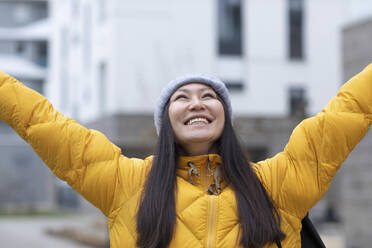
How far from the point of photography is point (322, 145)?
2.71 meters

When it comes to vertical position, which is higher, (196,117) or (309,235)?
(196,117)

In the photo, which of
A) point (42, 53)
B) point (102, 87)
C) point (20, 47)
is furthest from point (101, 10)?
point (20, 47)

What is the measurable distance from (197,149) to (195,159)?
0.35 ft

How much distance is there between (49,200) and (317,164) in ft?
113

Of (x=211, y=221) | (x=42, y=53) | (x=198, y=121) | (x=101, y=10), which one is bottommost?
(x=42, y=53)

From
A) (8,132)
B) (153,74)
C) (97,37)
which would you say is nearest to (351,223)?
(153,74)

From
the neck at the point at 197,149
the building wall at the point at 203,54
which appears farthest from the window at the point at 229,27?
the neck at the point at 197,149

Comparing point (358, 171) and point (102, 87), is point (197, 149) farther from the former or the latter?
point (102, 87)

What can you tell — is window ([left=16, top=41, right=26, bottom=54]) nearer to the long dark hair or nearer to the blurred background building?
the blurred background building

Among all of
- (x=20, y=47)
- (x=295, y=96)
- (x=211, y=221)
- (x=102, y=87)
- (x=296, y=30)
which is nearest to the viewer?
(x=211, y=221)

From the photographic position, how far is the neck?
2906mm

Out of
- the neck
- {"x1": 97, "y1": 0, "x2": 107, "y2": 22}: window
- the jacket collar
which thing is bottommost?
the jacket collar

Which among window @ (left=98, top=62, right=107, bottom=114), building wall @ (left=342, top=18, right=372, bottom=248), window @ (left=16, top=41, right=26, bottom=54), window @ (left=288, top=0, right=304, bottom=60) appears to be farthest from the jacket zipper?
window @ (left=16, top=41, right=26, bottom=54)

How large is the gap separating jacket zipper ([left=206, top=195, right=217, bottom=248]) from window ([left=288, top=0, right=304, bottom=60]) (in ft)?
64.2
